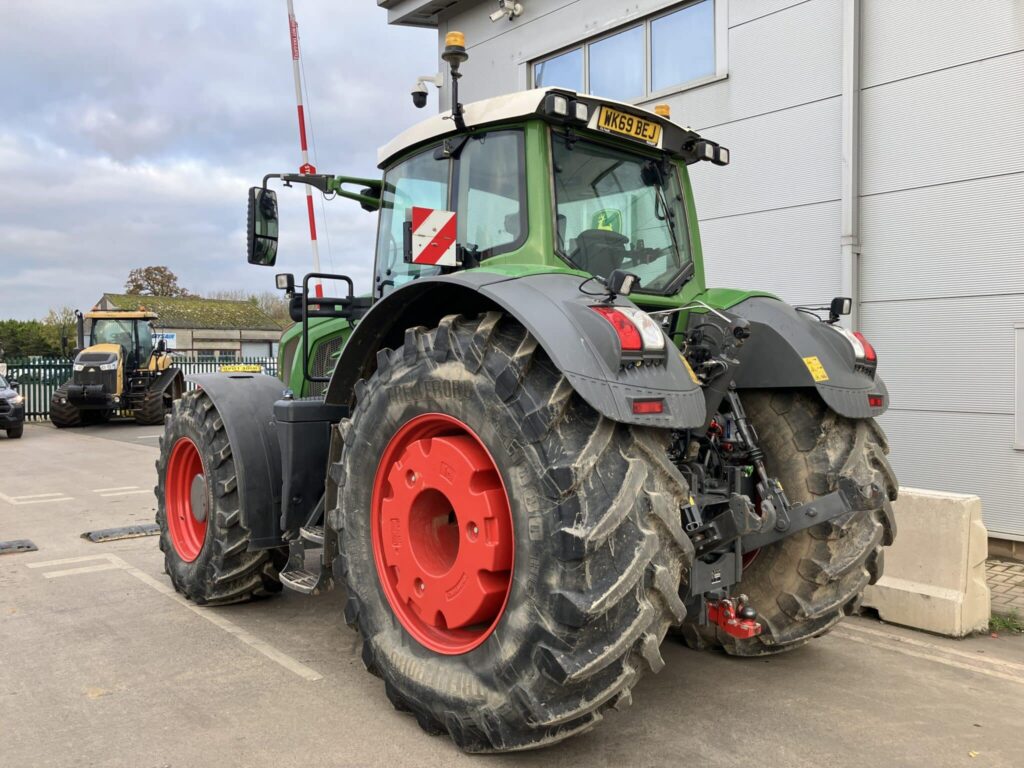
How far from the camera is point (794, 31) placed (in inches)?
307

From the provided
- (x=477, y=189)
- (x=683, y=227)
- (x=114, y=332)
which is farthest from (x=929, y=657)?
(x=114, y=332)

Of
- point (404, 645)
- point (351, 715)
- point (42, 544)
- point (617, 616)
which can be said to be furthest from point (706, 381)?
point (42, 544)

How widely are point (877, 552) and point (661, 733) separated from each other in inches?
53.2

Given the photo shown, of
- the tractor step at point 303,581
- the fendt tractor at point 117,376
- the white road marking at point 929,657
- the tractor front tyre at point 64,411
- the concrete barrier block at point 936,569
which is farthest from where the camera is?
the tractor front tyre at point 64,411

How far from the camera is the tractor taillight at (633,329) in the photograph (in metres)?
2.85

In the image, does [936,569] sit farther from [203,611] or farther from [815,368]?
[203,611]

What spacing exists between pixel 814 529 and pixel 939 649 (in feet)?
5.32

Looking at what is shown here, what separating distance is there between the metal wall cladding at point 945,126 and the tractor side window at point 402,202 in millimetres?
4728

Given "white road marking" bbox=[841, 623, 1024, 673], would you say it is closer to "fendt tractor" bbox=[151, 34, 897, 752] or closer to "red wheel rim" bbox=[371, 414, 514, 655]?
"fendt tractor" bbox=[151, 34, 897, 752]

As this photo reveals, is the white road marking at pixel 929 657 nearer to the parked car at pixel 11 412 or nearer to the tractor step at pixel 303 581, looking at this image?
the tractor step at pixel 303 581

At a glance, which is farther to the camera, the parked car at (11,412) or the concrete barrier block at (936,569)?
the parked car at (11,412)

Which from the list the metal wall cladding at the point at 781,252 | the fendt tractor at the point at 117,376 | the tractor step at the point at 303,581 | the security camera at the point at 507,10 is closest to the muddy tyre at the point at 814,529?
the tractor step at the point at 303,581

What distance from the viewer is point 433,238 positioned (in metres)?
3.77

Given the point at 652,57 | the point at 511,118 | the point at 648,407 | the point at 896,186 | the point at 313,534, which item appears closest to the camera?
the point at 648,407
